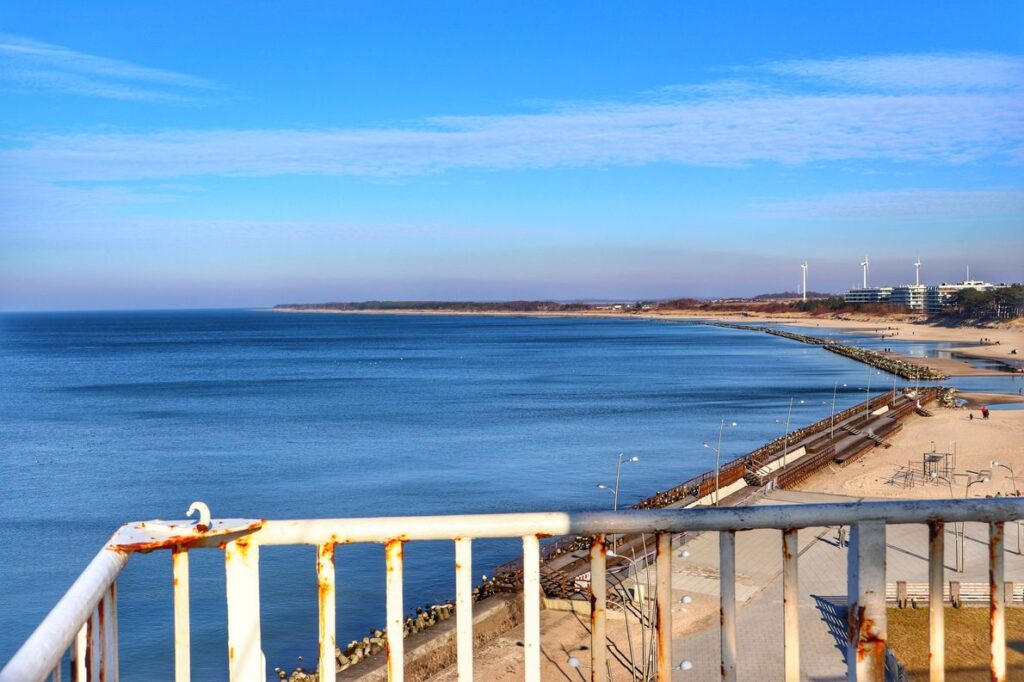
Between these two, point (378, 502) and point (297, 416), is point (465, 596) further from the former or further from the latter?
point (297, 416)

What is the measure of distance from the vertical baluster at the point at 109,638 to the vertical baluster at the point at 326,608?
638mm

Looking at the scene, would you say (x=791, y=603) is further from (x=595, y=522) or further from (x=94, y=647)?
(x=94, y=647)

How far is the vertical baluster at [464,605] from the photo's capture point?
3199 millimetres

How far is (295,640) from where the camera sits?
78.4 ft

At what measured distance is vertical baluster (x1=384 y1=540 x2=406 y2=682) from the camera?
316 centimetres

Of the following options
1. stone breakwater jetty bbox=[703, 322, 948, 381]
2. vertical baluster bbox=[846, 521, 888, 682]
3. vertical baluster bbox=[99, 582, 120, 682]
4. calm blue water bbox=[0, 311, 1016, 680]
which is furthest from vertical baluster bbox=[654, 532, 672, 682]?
stone breakwater jetty bbox=[703, 322, 948, 381]

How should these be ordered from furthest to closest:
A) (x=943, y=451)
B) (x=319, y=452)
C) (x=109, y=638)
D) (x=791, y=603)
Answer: (x=319, y=452), (x=943, y=451), (x=791, y=603), (x=109, y=638)

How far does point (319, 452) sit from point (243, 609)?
170 feet

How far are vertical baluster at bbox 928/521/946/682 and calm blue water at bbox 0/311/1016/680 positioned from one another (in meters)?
20.6

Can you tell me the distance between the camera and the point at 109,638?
2826 millimetres

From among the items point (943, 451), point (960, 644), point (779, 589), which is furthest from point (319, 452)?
point (960, 644)

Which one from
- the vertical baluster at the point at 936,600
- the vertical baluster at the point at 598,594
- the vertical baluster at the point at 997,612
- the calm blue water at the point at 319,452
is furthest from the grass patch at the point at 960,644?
the calm blue water at the point at 319,452

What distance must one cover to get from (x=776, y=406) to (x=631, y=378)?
28547mm

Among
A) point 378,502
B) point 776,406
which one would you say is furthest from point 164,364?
point 378,502
